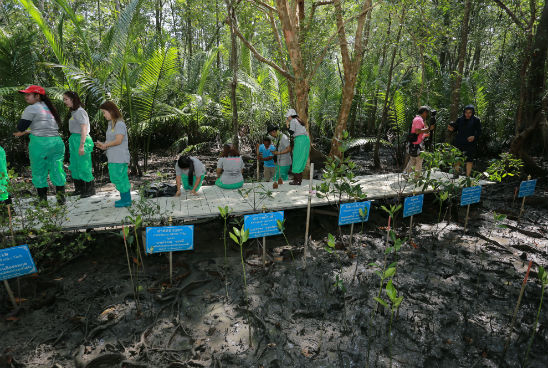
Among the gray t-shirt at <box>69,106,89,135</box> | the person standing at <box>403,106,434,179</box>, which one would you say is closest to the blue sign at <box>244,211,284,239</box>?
the gray t-shirt at <box>69,106,89,135</box>

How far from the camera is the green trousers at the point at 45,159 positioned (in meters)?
3.59

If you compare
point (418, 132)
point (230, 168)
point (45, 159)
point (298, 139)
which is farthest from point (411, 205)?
point (45, 159)

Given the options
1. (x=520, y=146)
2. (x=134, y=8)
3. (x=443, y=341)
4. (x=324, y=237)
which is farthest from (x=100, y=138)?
(x=520, y=146)

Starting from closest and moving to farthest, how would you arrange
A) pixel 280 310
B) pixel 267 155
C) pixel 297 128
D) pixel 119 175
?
pixel 280 310, pixel 119 175, pixel 297 128, pixel 267 155

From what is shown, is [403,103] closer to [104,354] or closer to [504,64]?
[504,64]

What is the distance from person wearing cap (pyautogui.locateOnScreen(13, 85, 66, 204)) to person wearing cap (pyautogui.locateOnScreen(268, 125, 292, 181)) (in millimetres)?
2881

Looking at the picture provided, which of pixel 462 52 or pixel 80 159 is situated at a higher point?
pixel 462 52

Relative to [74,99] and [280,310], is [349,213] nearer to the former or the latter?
[280,310]

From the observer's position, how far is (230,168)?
471 centimetres

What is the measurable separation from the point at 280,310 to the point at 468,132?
176 inches

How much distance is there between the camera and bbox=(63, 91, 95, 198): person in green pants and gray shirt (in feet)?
12.2

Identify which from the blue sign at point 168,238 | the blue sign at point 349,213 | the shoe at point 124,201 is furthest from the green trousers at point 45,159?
the blue sign at point 349,213

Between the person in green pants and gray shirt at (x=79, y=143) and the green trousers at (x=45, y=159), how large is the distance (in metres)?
0.20

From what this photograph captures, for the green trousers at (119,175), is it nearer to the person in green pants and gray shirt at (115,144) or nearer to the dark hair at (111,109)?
the person in green pants and gray shirt at (115,144)
